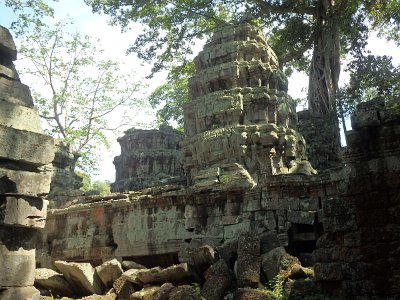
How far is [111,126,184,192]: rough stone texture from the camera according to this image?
25.1 metres

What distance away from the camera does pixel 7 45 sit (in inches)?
182

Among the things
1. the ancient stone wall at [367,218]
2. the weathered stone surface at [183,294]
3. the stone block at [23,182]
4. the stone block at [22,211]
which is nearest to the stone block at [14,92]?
the stone block at [23,182]

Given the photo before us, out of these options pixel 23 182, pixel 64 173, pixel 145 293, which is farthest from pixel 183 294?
pixel 64 173

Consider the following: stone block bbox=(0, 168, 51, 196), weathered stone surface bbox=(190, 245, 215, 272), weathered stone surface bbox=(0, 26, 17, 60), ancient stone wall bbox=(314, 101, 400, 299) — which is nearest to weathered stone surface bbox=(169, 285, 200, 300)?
weathered stone surface bbox=(190, 245, 215, 272)

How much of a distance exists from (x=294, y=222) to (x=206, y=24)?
18380 mm

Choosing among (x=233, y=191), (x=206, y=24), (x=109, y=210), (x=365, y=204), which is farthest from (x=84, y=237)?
(x=206, y=24)

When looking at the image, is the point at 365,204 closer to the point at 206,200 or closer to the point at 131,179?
the point at 206,200

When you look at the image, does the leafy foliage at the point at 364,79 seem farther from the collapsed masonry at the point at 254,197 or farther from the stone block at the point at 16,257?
the stone block at the point at 16,257

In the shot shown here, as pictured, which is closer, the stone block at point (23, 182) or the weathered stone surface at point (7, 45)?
the stone block at point (23, 182)

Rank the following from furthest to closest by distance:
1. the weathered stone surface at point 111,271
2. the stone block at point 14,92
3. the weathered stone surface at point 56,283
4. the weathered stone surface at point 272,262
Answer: the weathered stone surface at point 56,283, the weathered stone surface at point 111,271, the weathered stone surface at point 272,262, the stone block at point 14,92

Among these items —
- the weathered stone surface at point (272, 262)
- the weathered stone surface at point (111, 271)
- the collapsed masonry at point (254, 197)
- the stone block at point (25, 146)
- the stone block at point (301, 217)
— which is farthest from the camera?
the stone block at point (301, 217)

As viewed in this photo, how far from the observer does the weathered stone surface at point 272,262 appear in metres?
6.60

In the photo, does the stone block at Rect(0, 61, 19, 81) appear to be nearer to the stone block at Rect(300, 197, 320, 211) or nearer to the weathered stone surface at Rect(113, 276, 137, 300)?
the weathered stone surface at Rect(113, 276, 137, 300)

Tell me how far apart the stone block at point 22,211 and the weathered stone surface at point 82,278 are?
3.98 meters
